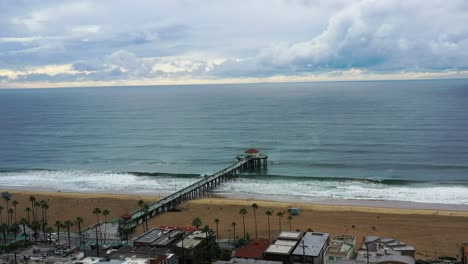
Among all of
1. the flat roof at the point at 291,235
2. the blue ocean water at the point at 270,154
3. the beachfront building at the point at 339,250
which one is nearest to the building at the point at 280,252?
the flat roof at the point at 291,235

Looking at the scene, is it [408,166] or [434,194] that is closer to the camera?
[434,194]

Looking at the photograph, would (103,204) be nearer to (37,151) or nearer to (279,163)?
(279,163)

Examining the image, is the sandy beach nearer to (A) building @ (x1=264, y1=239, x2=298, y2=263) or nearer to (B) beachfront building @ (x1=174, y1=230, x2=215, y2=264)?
(B) beachfront building @ (x1=174, y1=230, x2=215, y2=264)

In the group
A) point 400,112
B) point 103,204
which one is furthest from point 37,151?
point 400,112

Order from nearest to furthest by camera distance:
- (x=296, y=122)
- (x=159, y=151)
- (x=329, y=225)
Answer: (x=329, y=225), (x=159, y=151), (x=296, y=122)

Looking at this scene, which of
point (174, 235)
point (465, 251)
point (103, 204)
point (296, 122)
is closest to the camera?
point (465, 251)

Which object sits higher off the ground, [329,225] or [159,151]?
[159,151]
